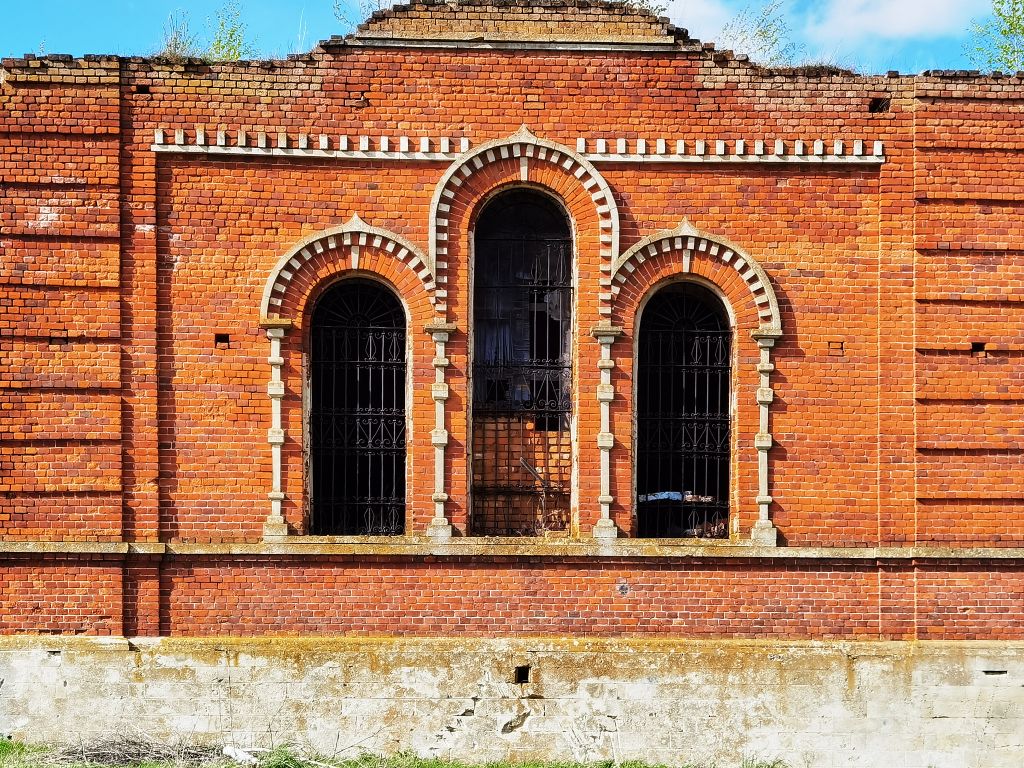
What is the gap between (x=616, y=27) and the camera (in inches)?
356

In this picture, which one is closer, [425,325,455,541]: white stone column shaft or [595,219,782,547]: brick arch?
[425,325,455,541]: white stone column shaft

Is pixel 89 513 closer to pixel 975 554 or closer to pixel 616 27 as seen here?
pixel 616 27

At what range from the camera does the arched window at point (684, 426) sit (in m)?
9.09

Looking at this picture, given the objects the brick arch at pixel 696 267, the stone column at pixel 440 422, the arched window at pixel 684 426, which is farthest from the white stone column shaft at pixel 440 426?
the arched window at pixel 684 426

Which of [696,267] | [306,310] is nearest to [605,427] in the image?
[696,267]

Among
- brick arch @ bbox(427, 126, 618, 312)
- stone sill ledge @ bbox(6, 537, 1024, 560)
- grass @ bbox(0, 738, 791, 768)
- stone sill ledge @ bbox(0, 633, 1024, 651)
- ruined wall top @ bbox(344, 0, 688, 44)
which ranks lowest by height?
grass @ bbox(0, 738, 791, 768)

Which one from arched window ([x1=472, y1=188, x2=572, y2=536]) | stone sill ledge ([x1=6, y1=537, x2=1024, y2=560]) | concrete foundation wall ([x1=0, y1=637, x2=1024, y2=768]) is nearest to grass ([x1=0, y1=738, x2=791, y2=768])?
concrete foundation wall ([x1=0, y1=637, x2=1024, y2=768])

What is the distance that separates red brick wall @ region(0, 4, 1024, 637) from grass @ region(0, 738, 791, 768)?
1006 millimetres

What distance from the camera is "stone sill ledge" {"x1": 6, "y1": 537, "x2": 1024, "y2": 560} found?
28.4 ft

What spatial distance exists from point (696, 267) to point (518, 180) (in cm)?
181

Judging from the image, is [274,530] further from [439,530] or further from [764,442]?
[764,442]

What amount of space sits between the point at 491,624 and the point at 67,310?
4.66 metres

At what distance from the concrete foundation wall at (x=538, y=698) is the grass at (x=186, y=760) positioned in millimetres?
95

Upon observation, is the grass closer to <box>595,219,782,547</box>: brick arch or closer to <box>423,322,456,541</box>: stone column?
<box>423,322,456,541</box>: stone column
